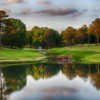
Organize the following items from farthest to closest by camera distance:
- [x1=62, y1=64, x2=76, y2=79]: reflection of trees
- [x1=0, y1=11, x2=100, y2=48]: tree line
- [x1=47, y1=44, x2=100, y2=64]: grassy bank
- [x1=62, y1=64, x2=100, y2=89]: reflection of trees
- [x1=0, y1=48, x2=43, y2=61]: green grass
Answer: [x1=0, y1=11, x2=100, y2=48]: tree line < [x1=0, y1=48, x2=43, y2=61]: green grass < [x1=47, y1=44, x2=100, y2=64]: grassy bank < [x1=62, y1=64, x2=76, y2=79]: reflection of trees < [x1=62, y1=64, x2=100, y2=89]: reflection of trees

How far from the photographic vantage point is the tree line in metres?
71.0

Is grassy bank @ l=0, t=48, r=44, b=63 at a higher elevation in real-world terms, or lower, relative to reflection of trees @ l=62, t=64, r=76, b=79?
higher

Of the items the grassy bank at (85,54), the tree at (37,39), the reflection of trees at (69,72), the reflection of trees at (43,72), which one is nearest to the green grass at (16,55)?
the grassy bank at (85,54)

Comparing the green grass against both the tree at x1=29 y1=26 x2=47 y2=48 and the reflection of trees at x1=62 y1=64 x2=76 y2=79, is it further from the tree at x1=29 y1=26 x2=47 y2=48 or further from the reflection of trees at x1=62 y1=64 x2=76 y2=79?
the tree at x1=29 y1=26 x2=47 y2=48

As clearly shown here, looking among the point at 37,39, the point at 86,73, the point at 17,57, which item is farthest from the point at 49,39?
the point at 86,73

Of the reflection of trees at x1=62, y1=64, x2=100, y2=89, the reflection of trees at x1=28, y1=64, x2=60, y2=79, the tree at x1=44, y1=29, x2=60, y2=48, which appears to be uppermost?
the tree at x1=44, y1=29, x2=60, y2=48

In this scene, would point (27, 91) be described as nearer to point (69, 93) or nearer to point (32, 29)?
point (69, 93)

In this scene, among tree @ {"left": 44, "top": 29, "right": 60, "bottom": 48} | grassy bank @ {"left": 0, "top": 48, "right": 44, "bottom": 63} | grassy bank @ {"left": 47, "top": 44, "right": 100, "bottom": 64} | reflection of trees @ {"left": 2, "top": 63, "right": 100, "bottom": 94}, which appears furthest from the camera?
tree @ {"left": 44, "top": 29, "right": 60, "bottom": 48}

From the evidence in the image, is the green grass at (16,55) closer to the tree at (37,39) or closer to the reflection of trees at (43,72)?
the reflection of trees at (43,72)

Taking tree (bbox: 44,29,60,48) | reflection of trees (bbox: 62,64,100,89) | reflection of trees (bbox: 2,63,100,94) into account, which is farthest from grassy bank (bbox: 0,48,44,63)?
tree (bbox: 44,29,60,48)

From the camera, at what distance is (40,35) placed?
153250 mm

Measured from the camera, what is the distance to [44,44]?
489 feet

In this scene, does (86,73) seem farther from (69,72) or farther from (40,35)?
(40,35)

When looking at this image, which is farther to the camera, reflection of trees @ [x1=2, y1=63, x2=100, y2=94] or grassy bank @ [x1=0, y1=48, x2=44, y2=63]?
grassy bank @ [x1=0, y1=48, x2=44, y2=63]
